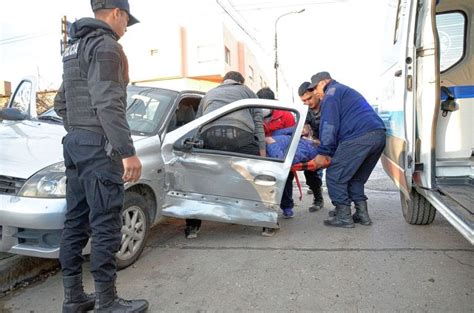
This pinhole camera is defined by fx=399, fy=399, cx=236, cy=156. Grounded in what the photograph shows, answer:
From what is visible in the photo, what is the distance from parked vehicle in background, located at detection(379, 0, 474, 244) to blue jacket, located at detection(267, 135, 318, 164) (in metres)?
0.86

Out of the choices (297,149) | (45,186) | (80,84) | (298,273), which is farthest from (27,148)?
(297,149)

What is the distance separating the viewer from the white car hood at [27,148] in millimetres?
2898

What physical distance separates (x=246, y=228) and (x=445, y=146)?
2323mm

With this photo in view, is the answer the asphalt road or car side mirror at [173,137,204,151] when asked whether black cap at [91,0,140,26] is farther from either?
the asphalt road

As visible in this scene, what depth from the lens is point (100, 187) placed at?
7.73ft

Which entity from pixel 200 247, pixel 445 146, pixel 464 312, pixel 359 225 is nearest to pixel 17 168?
pixel 200 247

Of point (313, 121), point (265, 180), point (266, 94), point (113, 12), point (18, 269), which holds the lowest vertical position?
point (18, 269)

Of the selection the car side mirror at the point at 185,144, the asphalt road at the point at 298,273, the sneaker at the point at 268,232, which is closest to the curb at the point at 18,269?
the asphalt road at the point at 298,273

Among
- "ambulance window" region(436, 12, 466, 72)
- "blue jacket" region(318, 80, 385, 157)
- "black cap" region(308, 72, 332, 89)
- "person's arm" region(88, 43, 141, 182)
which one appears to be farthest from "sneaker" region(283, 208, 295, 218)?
"person's arm" region(88, 43, 141, 182)

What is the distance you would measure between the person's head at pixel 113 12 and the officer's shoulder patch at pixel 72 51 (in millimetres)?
209

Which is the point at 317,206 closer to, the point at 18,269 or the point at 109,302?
the point at 109,302

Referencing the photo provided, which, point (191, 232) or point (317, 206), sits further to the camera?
point (317, 206)

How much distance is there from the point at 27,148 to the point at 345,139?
10.2ft

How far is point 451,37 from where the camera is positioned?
5020 mm
